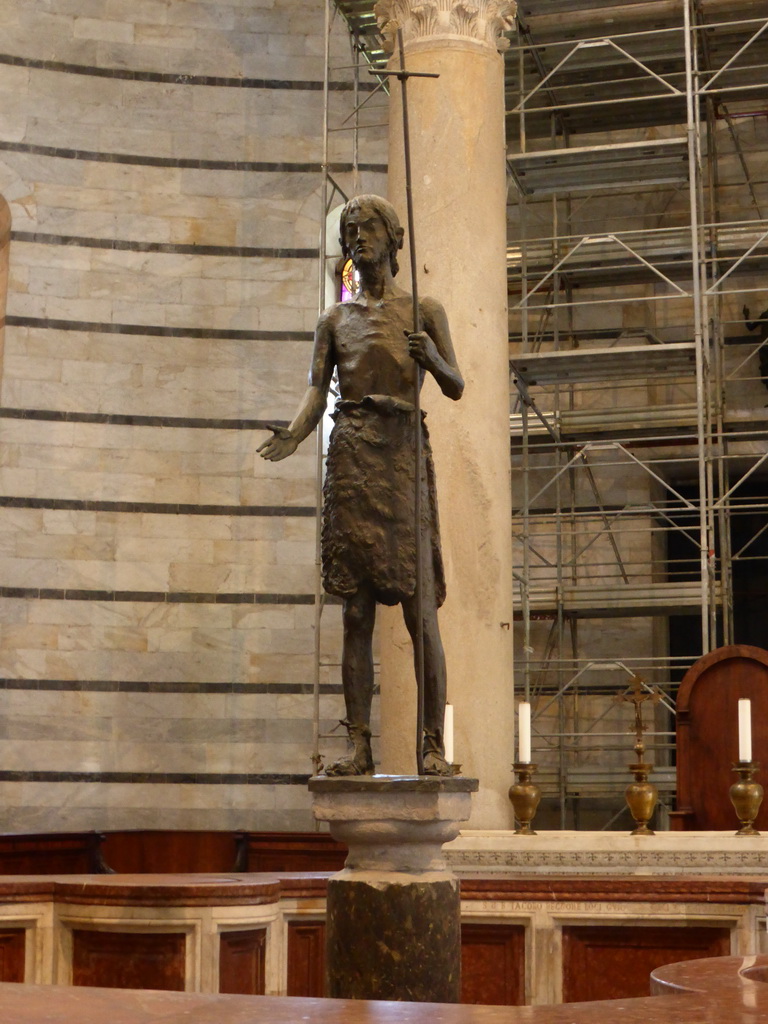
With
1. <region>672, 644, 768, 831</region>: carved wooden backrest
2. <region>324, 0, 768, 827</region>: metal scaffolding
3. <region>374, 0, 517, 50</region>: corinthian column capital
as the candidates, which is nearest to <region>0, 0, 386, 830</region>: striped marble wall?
<region>324, 0, 768, 827</region>: metal scaffolding

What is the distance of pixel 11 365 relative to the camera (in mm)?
14719

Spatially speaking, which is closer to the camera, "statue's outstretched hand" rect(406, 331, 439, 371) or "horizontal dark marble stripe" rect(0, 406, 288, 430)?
"statue's outstretched hand" rect(406, 331, 439, 371)

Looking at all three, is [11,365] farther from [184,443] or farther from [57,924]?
[57,924]

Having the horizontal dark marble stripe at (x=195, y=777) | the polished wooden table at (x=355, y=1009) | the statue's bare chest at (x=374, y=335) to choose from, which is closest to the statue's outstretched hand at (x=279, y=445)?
the statue's bare chest at (x=374, y=335)

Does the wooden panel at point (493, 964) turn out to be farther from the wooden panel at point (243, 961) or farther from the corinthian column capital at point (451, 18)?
the corinthian column capital at point (451, 18)

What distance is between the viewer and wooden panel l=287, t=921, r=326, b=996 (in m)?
7.60

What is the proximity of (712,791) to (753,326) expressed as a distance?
18.1ft

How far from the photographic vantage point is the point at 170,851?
13.9 meters

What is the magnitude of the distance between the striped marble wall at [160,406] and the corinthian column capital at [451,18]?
3.51 meters

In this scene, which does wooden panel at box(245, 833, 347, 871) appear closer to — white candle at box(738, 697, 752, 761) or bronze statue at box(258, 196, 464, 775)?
white candle at box(738, 697, 752, 761)

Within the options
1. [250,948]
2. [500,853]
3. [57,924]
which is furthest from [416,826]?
[500,853]

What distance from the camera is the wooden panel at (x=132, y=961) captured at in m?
6.87

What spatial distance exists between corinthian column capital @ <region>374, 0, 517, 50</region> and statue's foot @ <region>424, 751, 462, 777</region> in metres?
7.25

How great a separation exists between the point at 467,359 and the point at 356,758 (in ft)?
19.1
